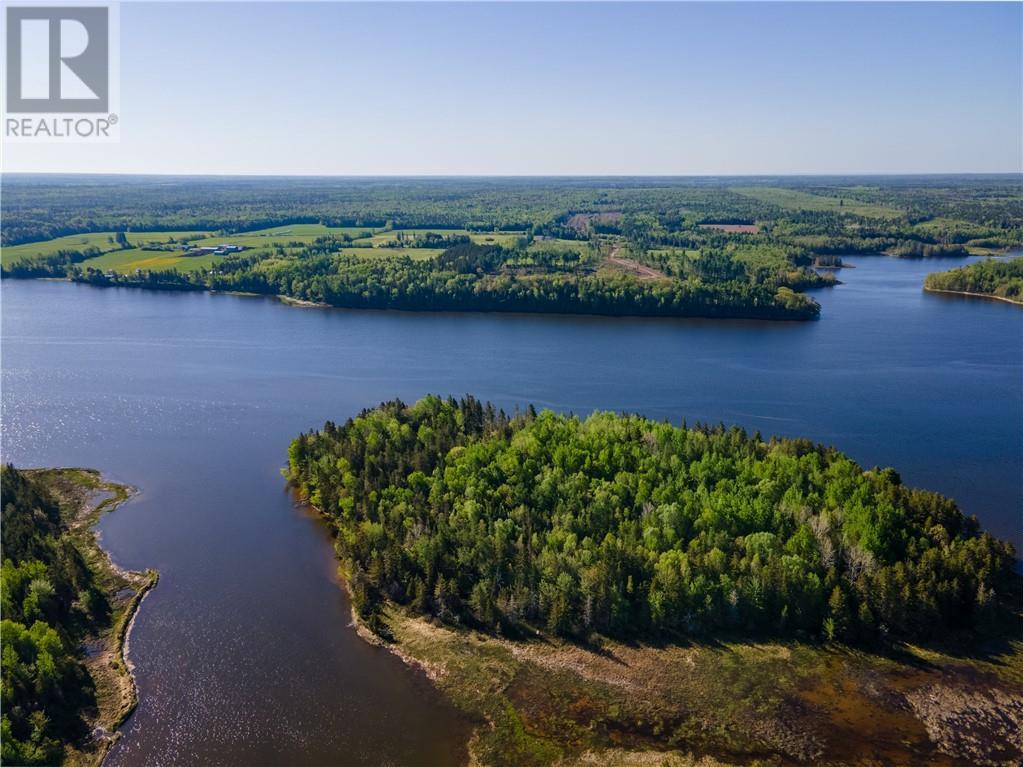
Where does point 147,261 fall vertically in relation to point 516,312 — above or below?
above

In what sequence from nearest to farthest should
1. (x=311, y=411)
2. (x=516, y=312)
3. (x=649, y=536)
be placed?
(x=649, y=536) < (x=311, y=411) < (x=516, y=312)

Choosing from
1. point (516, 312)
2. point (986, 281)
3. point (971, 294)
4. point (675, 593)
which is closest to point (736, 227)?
point (986, 281)

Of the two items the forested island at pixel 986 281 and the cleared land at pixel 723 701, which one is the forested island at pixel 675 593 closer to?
the cleared land at pixel 723 701

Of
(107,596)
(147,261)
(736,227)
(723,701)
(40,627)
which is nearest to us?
(723,701)

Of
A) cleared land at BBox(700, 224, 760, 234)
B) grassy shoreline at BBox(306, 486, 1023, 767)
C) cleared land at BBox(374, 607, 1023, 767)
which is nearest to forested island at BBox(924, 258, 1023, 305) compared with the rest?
cleared land at BBox(700, 224, 760, 234)

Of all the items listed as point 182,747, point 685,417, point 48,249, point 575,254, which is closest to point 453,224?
point 575,254

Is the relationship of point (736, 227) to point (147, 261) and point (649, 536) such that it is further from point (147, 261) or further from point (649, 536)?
point (649, 536)

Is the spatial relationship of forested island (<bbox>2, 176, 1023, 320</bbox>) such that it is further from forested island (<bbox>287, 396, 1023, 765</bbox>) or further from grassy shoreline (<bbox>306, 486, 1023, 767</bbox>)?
grassy shoreline (<bbox>306, 486, 1023, 767</bbox>)

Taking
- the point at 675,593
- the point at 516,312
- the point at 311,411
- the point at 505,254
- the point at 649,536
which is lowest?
the point at 675,593
